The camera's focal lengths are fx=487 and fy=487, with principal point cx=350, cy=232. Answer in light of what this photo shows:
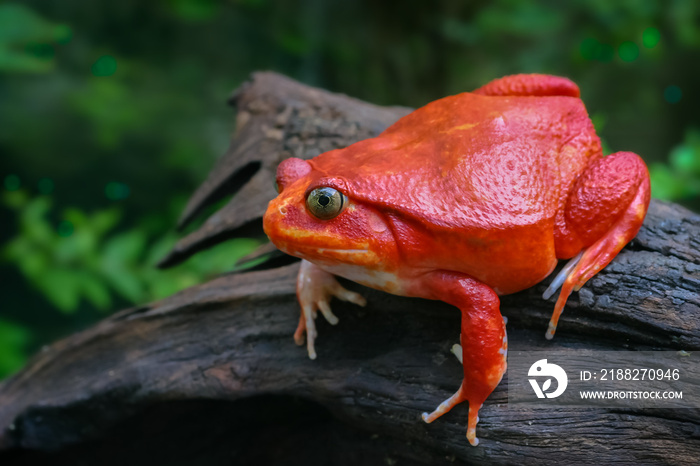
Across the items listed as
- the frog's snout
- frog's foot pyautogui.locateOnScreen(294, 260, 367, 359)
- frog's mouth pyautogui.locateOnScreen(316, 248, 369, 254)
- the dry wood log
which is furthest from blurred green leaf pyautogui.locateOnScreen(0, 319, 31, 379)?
frog's mouth pyautogui.locateOnScreen(316, 248, 369, 254)

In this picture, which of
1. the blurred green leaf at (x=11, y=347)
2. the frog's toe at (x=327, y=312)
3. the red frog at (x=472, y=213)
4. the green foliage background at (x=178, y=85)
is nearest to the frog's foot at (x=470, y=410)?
the red frog at (x=472, y=213)

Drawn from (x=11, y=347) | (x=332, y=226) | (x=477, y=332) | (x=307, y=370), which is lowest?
(x=11, y=347)

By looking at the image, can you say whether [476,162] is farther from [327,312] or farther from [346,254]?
[327,312]

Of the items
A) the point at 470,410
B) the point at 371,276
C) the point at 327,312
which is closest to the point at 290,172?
the point at 371,276

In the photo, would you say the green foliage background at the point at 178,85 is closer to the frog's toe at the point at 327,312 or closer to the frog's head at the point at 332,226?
the frog's toe at the point at 327,312

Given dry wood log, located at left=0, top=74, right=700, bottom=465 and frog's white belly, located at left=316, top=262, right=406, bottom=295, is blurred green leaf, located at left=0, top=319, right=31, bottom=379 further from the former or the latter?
frog's white belly, located at left=316, top=262, right=406, bottom=295

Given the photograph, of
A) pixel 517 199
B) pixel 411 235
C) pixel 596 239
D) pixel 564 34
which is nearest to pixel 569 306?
pixel 596 239

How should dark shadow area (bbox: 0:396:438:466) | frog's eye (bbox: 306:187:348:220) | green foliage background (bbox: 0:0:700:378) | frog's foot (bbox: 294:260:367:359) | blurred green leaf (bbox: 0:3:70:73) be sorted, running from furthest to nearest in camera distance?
green foliage background (bbox: 0:0:700:378)
blurred green leaf (bbox: 0:3:70:73)
dark shadow area (bbox: 0:396:438:466)
frog's foot (bbox: 294:260:367:359)
frog's eye (bbox: 306:187:348:220)
